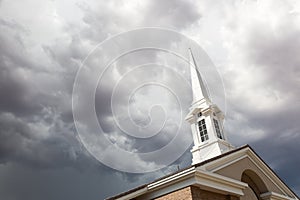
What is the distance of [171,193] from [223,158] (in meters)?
3.45

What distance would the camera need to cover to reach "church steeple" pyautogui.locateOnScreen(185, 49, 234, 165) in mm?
23578

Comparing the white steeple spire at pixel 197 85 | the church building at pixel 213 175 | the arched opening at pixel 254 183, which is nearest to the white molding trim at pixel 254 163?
the church building at pixel 213 175

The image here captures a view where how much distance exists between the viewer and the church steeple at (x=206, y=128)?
23.6 m

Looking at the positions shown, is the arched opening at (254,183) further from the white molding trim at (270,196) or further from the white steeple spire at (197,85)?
the white steeple spire at (197,85)

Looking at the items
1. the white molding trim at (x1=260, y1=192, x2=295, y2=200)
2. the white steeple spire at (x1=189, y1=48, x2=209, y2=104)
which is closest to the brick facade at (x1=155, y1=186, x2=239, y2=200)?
the white molding trim at (x1=260, y1=192, x2=295, y2=200)

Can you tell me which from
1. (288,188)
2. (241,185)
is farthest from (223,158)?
(288,188)

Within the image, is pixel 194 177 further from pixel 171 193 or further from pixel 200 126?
pixel 200 126

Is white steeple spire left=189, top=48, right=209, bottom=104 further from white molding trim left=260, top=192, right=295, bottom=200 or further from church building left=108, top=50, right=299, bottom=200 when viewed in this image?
white molding trim left=260, top=192, right=295, bottom=200

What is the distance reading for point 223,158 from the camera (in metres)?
13.6

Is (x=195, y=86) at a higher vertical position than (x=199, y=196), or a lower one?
higher

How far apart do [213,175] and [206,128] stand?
12.9m

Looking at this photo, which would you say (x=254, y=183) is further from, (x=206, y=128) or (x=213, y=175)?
(x=206, y=128)

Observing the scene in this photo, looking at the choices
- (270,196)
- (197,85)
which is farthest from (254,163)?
(197,85)

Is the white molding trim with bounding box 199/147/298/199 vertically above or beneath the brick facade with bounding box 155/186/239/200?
above
